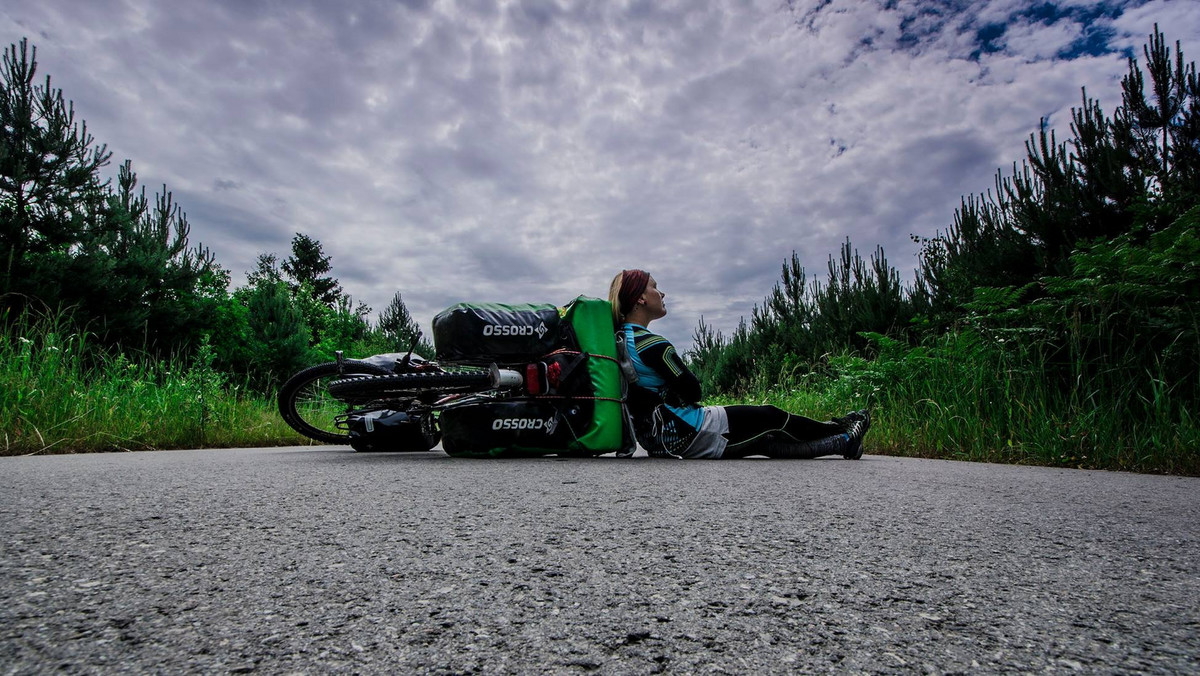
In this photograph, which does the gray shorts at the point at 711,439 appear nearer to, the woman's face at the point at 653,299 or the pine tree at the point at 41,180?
the woman's face at the point at 653,299

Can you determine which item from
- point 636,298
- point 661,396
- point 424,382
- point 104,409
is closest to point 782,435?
point 661,396

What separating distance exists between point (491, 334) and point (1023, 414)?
3.59m

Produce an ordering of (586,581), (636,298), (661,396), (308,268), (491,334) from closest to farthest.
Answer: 1. (586,581)
2. (491,334)
3. (661,396)
4. (636,298)
5. (308,268)

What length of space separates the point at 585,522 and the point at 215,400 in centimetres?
540

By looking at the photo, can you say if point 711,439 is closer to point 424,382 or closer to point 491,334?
point 491,334

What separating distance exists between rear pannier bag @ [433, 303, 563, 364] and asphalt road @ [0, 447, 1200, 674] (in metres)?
1.62

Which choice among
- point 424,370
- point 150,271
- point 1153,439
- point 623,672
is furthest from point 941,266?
point 150,271

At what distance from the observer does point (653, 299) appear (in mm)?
4238

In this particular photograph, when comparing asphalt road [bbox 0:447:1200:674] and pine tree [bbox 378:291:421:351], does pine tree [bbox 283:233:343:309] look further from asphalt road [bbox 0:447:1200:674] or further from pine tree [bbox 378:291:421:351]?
asphalt road [bbox 0:447:1200:674]

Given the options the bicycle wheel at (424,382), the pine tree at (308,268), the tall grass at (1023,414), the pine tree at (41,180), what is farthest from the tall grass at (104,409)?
the pine tree at (308,268)

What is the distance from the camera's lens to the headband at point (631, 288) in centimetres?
422

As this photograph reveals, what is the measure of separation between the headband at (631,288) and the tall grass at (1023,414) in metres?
2.38

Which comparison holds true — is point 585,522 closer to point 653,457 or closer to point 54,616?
point 54,616

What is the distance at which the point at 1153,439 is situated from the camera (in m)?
3.38
